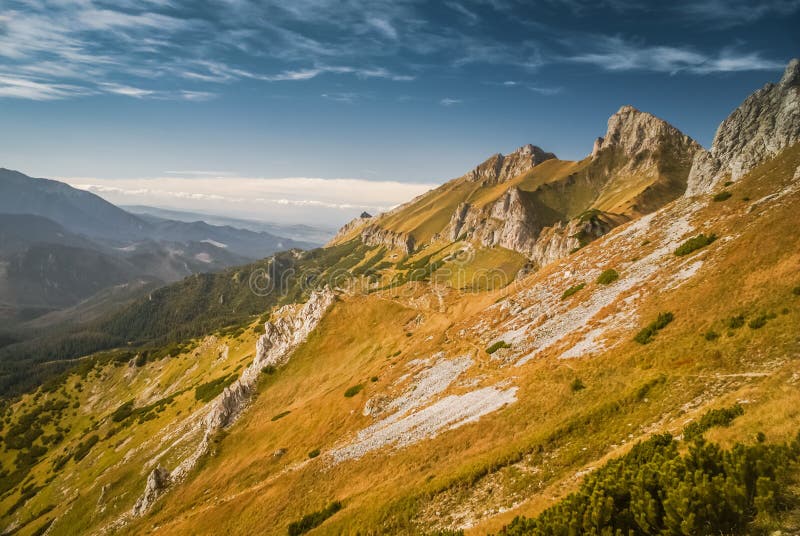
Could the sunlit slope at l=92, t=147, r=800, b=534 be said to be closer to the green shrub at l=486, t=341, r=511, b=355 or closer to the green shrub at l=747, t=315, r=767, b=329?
the green shrub at l=747, t=315, r=767, b=329

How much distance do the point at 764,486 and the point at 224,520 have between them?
4593 centimetres

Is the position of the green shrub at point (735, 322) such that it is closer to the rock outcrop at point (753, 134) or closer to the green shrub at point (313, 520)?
the green shrub at point (313, 520)

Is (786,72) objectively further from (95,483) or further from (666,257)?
(95,483)

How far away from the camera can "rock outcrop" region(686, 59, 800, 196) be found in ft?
208

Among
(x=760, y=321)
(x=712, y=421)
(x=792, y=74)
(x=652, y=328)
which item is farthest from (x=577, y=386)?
(x=792, y=74)

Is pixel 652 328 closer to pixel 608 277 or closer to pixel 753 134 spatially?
pixel 608 277

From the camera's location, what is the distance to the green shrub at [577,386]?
28438 mm

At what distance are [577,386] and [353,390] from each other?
119 feet

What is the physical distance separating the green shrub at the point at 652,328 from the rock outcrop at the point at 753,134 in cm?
4213

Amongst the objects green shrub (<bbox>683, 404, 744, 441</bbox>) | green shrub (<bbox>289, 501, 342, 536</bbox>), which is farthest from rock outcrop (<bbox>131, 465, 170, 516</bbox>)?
green shrub (<bbox>683, 404, 744, 441</bbox>)

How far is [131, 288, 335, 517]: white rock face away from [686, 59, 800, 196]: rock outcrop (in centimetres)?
8251

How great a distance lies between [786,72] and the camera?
245 ft

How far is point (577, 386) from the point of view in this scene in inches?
1124

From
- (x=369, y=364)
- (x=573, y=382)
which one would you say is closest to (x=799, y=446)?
(x=573, y=382)
